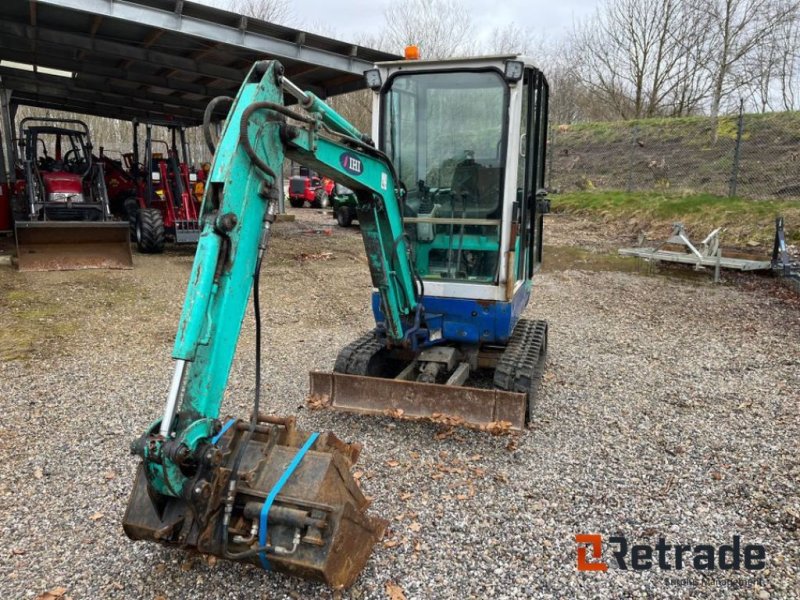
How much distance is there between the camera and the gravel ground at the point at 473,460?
9.36 ft

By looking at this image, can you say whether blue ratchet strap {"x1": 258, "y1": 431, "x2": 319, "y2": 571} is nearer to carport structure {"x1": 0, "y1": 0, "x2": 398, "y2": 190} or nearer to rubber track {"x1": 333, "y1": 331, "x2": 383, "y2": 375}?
rubber track {"x1": 333, "y1": 331, "x2": 383, "y2": 375}

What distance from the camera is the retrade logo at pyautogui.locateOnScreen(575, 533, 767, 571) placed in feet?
9.75

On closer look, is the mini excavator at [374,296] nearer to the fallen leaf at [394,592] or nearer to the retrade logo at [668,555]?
the fallen leaf at [394,592]

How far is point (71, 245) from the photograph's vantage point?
10.0 m

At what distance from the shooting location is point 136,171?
43.4 ft

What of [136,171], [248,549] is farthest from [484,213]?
[136,171]

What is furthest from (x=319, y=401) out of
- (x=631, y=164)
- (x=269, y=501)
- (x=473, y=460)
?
(x=631, y=164)

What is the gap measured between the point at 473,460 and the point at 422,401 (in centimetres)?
54

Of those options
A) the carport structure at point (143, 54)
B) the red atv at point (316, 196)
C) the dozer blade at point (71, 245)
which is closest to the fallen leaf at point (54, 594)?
the carport structure at point (143, 54)

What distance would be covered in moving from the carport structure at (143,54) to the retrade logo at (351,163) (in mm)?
6347

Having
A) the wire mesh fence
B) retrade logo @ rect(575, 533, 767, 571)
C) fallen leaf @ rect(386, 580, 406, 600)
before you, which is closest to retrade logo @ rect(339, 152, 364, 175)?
fallen leaf @ rect(386, 580, 406, 600)

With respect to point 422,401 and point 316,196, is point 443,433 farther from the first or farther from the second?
point 316,196

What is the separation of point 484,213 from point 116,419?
3.25 meters

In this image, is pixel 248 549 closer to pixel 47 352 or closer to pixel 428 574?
pixel 428 574
